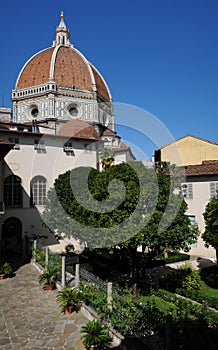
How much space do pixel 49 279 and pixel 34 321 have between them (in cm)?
325

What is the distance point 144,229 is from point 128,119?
1502cm

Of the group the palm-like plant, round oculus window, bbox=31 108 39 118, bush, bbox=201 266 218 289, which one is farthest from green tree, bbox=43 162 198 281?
round oculus window, bbox=31 108 39 118

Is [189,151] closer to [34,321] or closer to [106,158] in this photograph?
[106,158]

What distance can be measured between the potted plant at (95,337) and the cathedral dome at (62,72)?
45760 millimetres

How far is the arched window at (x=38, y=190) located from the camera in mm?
25016

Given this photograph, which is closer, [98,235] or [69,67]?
[98,235]

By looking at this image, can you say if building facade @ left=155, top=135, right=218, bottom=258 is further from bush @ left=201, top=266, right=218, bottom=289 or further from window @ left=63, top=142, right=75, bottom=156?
window @ left=63, top=142, right=75, bottom=156

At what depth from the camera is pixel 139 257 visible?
44.5 ft

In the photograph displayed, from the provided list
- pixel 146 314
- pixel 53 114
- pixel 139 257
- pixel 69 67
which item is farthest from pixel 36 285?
pixel 69 67

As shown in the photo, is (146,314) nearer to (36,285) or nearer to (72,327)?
(72,327)

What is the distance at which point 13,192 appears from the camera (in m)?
23.9

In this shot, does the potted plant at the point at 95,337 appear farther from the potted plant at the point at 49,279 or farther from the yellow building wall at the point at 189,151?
the yellow building wall at the point at 189,151

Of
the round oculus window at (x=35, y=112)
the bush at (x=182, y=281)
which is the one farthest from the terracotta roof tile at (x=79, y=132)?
the bush at (x=182, y=281)

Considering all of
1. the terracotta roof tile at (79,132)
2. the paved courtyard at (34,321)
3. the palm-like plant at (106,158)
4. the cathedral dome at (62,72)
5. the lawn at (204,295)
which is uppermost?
the cathedral dome at (62,72)
